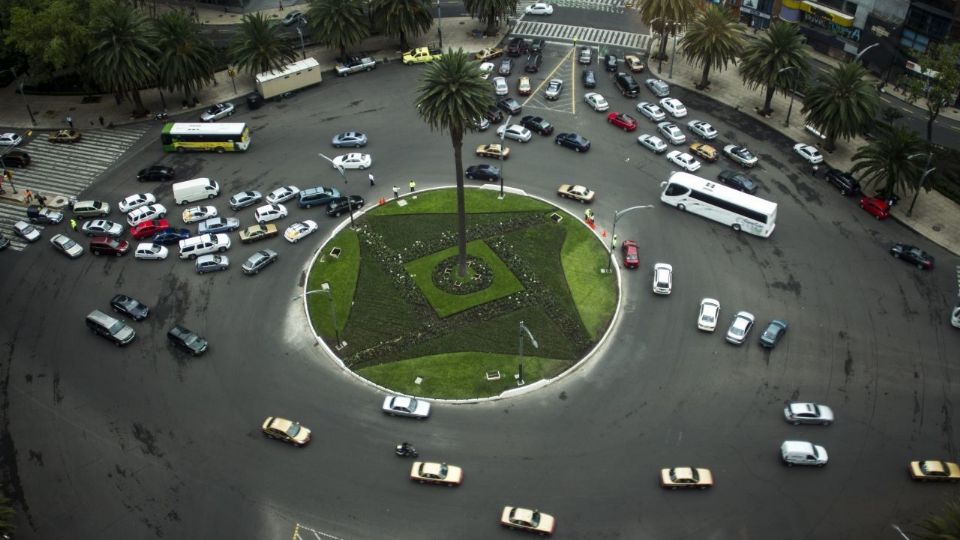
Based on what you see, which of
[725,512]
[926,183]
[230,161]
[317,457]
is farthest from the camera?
[230,161]

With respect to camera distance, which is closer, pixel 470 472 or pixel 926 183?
pixel 470 472

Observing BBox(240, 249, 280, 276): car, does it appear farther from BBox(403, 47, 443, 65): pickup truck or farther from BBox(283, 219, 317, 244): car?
BBox(403, 47, 443, 65): pickup truck

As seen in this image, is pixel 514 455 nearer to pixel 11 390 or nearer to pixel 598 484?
pixel 598 484

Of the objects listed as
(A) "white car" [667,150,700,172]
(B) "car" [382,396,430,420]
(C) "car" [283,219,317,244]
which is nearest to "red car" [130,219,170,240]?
(C) "car" [283,219,317,244]

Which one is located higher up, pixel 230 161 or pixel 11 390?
pixel 230 161

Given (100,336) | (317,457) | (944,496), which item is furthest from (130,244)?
(944,496)

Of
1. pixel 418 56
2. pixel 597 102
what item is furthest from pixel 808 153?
pixel 418 56

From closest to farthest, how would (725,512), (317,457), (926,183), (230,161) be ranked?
(725,512), (317,457), (926,183), (230,161)
